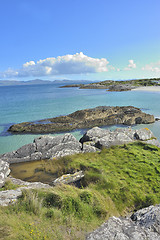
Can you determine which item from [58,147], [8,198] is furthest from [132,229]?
[58,147]

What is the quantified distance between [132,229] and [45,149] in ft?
44.2

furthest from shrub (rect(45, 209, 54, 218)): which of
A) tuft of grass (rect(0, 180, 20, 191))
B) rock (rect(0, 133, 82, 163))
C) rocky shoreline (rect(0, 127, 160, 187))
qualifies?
rock (rect(0, 133, 82, 163))

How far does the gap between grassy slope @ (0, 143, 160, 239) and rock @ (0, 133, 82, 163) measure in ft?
11.2

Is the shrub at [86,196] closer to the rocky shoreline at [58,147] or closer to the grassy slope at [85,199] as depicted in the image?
the grassy slope at [85,199]

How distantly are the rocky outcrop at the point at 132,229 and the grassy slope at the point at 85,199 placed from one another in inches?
16.4

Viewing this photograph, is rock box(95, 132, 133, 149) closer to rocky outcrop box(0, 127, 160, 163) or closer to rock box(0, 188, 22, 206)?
rocky outcrop box(0, 127, 160, 163)

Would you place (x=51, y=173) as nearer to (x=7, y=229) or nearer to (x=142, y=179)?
(x=142, y=179)

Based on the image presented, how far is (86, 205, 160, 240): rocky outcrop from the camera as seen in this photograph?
5.23 m

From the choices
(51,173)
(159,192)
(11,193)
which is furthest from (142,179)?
(11,193)

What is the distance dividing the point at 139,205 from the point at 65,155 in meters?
8.52

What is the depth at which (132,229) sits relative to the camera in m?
5.68

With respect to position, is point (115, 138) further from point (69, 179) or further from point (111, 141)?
point (69, 179)

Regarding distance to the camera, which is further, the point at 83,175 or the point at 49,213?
the point at 83,175

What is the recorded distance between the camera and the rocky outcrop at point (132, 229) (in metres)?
5.23
